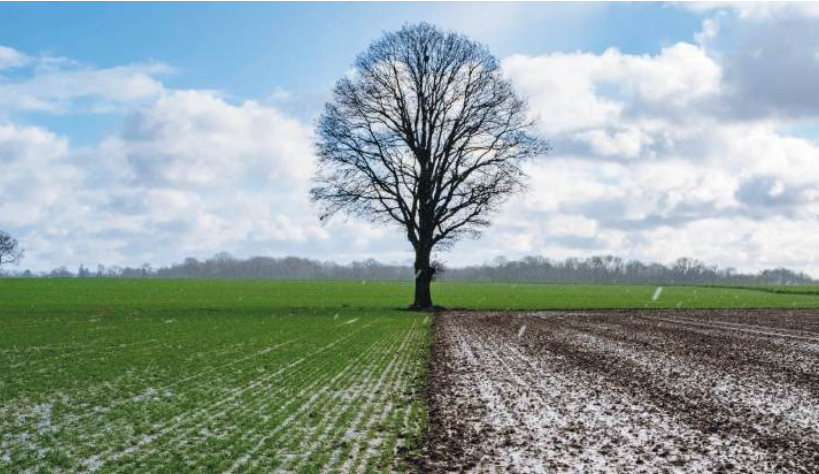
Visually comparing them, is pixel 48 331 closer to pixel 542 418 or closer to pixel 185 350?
pixel 185 350

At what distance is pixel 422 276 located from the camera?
4803 centimetres

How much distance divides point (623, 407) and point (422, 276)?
116 feet

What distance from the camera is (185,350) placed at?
21422 mm

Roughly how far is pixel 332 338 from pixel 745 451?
60.6 ft

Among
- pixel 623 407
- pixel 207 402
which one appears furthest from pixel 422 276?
pixel 207 402

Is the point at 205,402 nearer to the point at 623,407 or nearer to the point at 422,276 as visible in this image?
the point at 623,407

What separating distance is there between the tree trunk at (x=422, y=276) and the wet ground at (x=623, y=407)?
22003 millimetres

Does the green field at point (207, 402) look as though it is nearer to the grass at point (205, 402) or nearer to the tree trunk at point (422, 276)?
the grass at point (205, 402)

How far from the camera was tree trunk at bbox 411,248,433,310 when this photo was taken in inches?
1879

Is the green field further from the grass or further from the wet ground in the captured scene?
the wet ground

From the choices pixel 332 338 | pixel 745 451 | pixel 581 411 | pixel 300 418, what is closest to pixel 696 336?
pixel 332 338

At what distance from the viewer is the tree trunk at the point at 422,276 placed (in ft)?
157

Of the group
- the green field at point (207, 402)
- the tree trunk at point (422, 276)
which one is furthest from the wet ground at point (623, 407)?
the tree trunk at point (422, 276)

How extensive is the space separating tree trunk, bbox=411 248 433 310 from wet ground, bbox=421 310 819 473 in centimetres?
2200
